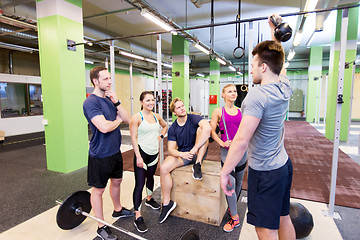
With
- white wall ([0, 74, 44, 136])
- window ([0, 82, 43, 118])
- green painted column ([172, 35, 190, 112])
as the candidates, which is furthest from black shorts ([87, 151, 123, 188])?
window ([0, 82, 43, 118])

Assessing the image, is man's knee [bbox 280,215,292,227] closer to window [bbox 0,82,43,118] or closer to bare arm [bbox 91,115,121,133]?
bare arm [bbox 91,115,121,133]

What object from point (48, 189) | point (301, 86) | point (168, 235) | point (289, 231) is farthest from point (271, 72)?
point (301, 86)

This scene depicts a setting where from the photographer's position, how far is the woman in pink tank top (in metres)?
2.16

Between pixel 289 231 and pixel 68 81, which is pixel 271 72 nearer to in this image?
pixel 289 231

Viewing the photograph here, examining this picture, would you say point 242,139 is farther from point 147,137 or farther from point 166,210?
point 166,210

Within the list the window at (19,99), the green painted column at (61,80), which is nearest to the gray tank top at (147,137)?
the green painted column at (61,80)

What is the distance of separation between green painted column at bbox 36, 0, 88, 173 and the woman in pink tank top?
2751 mm

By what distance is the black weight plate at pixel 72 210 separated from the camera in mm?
2015

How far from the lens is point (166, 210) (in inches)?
90.7

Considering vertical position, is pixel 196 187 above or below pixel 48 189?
above

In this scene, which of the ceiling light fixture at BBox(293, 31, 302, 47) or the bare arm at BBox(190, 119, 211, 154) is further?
the ceiling light fixture at BBox(293, 31, 302, 47)

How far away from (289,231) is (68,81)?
389cm

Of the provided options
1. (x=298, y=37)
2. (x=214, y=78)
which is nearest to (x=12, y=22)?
(x=298, y=37)

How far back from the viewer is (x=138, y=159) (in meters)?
2.17
